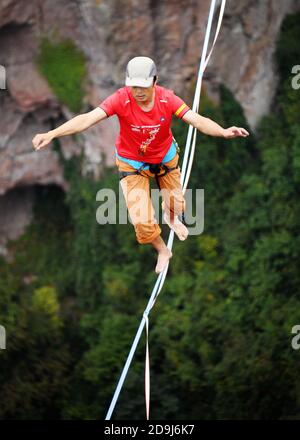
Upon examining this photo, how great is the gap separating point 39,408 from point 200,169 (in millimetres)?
4754

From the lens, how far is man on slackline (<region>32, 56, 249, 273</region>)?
8.13m

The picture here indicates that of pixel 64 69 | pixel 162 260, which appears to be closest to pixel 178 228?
pixel 162 260

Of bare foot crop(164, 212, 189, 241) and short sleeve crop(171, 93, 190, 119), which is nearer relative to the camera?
short sleeve crop(171, 93, 190, 119)

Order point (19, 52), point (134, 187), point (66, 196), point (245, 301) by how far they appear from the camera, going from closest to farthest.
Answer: point (134, 187) < point (245, 301) < point (19, 52) < point (66, 196)

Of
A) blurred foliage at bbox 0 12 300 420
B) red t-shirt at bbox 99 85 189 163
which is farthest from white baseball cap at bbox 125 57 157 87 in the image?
blurred foliage at bbox 0 12 300 420

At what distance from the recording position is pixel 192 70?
62.9 ft

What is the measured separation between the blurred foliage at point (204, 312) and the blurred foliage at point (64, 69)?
157 centimetres

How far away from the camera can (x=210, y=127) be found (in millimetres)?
8266

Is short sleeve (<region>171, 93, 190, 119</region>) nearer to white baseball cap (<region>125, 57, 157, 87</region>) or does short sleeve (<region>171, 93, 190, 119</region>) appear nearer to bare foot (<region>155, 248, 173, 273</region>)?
white baseball cap (<region>125, 57, 157, 87</region>)

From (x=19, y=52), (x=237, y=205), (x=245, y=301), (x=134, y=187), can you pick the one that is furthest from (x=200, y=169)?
(x=134, y=187)

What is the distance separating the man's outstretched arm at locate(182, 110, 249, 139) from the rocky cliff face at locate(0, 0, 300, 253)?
10313mm

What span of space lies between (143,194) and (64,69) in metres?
10.7

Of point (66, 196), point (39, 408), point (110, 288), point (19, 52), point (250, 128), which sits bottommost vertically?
point (39, 408)

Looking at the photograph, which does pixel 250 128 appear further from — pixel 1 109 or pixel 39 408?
pixel 39 408
